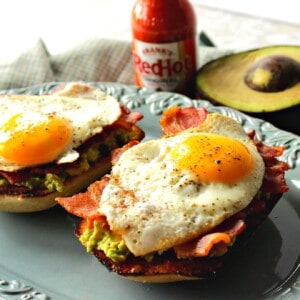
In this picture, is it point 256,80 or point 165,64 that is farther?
point 165,64

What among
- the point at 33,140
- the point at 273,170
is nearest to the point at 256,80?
the point at 273,170

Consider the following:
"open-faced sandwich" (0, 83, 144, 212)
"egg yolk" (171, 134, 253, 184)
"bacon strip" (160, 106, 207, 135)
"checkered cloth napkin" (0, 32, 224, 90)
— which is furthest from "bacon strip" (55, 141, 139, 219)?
"checkered cloth napkin" (0, 32, 224, 90)

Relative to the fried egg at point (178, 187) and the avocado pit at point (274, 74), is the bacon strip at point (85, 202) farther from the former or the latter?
the avocado pit at point (274, 74)

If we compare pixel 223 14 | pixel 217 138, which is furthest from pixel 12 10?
pixel 217 138

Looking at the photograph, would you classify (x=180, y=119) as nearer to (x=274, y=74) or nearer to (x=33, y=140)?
(x=33, y=140)

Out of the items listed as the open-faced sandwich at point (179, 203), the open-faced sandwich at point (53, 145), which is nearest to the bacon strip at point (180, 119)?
the open-faced sandwich at point (179, 203)

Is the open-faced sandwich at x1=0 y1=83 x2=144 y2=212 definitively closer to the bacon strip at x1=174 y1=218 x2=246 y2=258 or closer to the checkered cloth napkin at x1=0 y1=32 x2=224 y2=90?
the bacon strip at x1=174 y1=218 x2=246 y2=258
